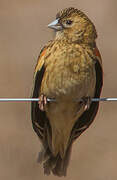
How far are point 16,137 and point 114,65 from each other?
1252 mm

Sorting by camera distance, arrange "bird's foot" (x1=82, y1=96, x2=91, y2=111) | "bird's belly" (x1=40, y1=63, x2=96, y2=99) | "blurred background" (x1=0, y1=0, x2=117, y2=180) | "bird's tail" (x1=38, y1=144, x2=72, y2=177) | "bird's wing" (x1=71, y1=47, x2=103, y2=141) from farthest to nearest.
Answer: "blurred background" (x1=0, y1=0, x2=117, y2=180), "bird's tail" (x1=38, y1=144, x2=72, y2=177), "bird's wing" (x1=71, y1=47, x2=103, y2=141), "bird's foot" (x1=82, y1=96, x2=91, y2=111), "bird's belly" (x1=40, y1=63, x2=96, y2=99)

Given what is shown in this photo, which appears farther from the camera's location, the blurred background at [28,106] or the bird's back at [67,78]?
the blurred background at [28,106]

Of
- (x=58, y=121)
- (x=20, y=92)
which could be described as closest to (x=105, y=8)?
(x=20, y=92)

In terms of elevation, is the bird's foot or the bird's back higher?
the bird's back

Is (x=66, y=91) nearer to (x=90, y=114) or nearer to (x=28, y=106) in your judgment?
(x=90, y=114)

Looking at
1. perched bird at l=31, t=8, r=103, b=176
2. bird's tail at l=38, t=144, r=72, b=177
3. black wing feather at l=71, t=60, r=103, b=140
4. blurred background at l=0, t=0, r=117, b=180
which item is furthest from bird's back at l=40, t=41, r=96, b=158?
blurred background at l=0, t=0, r=117, b=180

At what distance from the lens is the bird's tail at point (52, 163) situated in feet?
28.6

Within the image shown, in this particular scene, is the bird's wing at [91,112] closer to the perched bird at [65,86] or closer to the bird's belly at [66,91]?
the perched bird at [65,86]

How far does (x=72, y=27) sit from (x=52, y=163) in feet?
3.54

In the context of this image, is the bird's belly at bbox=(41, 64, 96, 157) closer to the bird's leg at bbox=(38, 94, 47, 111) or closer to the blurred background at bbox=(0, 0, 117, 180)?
the bird's leg at bbox=(38, 94, 47, 111)

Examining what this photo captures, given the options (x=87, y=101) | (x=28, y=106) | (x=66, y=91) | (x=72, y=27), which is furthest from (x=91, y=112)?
(x=28, y=106)

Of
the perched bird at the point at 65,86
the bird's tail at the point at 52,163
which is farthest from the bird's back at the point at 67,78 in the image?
the bird's tail at the point at 52,163

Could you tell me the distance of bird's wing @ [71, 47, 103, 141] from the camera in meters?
8.57

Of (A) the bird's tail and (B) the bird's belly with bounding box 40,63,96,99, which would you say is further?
(A) the bird's tail
